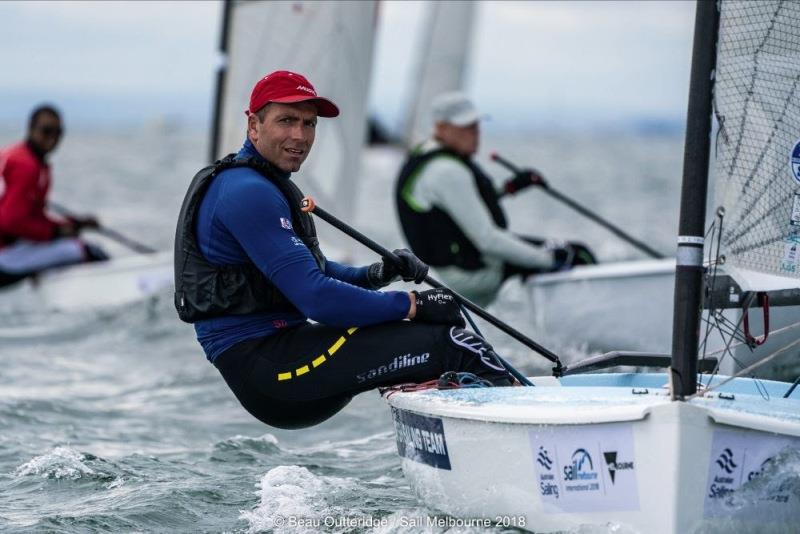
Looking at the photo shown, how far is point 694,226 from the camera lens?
3.20m

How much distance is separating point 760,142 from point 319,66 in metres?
5.22

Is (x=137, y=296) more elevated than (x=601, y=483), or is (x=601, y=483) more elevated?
(x=601, y=483)

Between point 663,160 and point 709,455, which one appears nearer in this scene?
point 709,455

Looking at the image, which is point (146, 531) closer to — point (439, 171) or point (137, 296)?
point (439, 171)

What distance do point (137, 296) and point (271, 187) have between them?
5892 millimetres

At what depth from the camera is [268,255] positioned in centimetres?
356

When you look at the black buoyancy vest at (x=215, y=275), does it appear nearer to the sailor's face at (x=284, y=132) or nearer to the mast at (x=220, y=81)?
the sailor's face at (x=284, y=132)

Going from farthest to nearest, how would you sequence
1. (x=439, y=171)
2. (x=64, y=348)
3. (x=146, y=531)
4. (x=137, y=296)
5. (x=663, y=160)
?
(x=663, y=160) < (x=137, y=296) < (x=64, y=348) < (x=439, y=171) < (x=146, y=531)

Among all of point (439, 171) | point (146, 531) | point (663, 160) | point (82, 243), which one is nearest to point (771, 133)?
point (146, 531)

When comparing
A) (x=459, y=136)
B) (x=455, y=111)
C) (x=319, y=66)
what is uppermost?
(x=319, y=66)

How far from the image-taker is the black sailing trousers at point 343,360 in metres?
3.69

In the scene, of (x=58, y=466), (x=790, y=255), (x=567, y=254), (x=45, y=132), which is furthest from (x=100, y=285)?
(x=790, y=255)

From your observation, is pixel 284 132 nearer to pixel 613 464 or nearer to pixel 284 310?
pixel 284 310

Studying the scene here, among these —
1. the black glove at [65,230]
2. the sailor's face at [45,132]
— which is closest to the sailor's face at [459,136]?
the sailor's face at [45,132]
